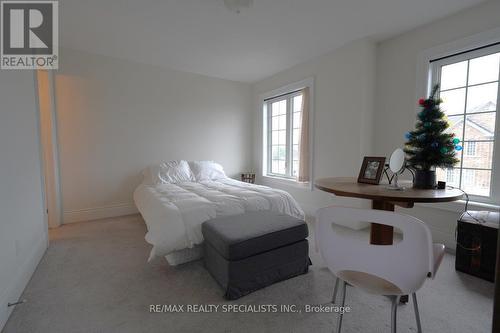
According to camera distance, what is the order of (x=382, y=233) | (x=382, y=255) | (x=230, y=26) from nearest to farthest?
1. (x=382, y=255)
2. (x=382, y=233)
3. (x=230, y=26)

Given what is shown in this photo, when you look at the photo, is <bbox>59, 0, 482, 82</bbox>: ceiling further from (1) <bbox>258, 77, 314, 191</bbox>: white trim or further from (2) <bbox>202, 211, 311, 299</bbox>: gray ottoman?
(2) <bbox>202, 211, 311, 299</bbox>: gray ottoman

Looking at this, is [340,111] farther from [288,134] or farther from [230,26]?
[230,26]

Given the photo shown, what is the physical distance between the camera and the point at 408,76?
2756 millimetres

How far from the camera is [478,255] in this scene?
6.36 feet

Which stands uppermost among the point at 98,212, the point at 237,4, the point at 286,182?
the point at 237,4

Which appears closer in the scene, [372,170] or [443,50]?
[372,170]

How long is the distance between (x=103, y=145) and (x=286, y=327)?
138 inches

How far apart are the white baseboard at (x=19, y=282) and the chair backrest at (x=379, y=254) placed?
6.57ft

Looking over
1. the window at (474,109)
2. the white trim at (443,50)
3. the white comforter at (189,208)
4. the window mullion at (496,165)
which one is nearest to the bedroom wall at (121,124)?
the white comforter at (189,208)

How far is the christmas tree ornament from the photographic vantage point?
4.82ft

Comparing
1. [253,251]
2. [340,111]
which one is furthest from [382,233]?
[340,111]

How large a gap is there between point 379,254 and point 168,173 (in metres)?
3.19

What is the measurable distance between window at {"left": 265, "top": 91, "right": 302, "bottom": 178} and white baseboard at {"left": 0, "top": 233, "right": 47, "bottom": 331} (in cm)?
354

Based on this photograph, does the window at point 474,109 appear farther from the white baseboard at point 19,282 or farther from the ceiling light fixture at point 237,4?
the white baseboard at point 19,282
